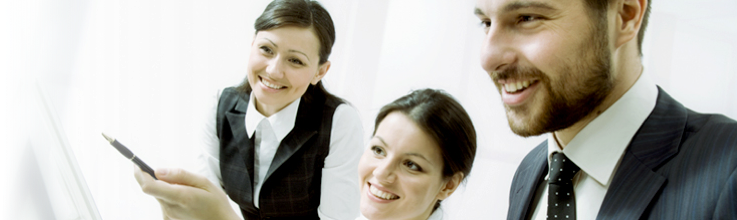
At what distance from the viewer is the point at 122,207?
1.24 metres

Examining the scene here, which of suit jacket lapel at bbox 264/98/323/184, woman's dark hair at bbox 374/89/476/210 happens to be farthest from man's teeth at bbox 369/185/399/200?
suit jacket lapel at bbox 264/98/323/184

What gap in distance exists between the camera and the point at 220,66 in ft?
3.91

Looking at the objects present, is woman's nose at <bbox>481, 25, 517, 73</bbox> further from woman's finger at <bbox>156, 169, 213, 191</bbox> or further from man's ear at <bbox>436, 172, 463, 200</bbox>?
woman's finger at <bbox>156, 169, 213, 191</bbox>

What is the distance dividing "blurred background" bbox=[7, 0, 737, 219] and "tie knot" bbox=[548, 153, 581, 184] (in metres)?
0.17

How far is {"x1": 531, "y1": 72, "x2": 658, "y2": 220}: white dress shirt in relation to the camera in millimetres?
721

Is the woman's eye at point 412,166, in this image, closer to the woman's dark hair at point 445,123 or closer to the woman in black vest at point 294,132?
the woman's dark hair at point 445,123

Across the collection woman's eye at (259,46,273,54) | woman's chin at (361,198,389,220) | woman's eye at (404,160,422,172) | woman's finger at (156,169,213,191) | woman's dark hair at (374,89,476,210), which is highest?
woman's eye at (259,46,273,54)

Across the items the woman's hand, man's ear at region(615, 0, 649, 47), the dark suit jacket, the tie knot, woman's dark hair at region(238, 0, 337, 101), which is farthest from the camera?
woman's dark hair at region(238, 0, 337, 101)

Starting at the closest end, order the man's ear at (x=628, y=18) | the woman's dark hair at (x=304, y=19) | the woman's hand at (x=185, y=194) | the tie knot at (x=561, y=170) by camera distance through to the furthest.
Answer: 1. the man's ear at (x=628, y=18)
2. the tie knot at (x=561, y=170)
3. the woman's hand at (x=185, y=194)
4. the woman's dark hair at (x=304, y=19)

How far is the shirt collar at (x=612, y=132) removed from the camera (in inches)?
28.3

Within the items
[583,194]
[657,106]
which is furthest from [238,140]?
[657,106]

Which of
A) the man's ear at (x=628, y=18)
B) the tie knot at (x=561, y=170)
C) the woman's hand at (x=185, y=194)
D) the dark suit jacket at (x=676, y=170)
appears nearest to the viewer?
the dark suit jacket at (x=676, y=170)

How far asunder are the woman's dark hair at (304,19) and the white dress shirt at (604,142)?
0.57 meters

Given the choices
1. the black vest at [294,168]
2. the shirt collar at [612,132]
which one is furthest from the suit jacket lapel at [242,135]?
the shirt collar at [612,132]
